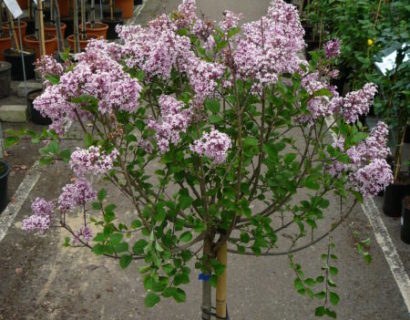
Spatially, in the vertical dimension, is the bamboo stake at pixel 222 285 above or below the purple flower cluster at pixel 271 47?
below

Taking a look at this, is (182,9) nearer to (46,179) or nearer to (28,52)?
(46,179)

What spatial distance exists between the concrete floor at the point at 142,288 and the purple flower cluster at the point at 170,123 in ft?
7.16

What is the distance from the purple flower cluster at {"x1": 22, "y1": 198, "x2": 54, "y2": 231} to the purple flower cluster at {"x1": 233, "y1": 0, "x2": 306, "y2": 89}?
108 centimetres

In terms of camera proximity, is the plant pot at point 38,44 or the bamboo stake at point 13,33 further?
the plant pot at point 38,44

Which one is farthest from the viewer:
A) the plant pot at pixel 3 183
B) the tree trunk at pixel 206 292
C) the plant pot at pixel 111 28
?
the plant pot at pixel 111 28

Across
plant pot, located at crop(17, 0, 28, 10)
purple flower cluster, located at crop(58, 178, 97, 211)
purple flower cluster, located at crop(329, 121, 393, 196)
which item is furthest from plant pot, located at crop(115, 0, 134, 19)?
purple flower cluster, located at crop(329, 121, 393, 196)

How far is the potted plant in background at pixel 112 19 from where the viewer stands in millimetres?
11023

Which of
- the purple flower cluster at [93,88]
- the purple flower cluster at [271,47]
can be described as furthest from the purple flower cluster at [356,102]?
the purple flower cluster at [93,88]

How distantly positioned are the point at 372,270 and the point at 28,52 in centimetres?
603

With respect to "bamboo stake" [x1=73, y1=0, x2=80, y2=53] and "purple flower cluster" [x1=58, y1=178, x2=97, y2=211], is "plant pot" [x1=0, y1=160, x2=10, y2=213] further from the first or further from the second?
"bamboo stake" [x1=73, y1=0, x2=80, y2=53]

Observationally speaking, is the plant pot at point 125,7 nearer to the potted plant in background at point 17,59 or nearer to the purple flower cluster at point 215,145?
the potted plant in background at point 17,59

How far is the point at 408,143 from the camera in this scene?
6879 mm

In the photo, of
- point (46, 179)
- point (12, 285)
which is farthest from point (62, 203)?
point (46, 179)

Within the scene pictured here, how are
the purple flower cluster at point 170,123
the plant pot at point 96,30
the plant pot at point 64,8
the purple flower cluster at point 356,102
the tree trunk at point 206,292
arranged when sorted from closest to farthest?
the purple flower cluster at point 170,123 < the purple flower cluster at point 356,102 < the tree trunk at point 206,292 < the plant pot at point 96,30 < the plant pot at point 64,8
